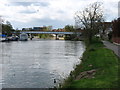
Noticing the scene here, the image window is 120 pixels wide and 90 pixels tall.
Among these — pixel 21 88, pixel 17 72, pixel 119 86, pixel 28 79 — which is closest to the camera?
pixel 119 86

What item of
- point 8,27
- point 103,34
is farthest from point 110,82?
point 8,27

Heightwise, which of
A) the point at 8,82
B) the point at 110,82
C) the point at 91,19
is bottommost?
the point at 8,82

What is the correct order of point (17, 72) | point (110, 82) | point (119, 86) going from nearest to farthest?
point (119, 86), point (110, 82), point (17, 72)

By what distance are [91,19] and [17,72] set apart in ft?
172

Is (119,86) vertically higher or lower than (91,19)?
lower

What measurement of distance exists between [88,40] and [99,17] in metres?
8.15

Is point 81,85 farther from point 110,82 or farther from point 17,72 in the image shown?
point 17,72

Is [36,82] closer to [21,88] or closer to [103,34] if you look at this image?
[21,88]

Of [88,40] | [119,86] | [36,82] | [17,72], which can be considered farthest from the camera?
[88,40]

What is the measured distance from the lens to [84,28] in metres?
73.0

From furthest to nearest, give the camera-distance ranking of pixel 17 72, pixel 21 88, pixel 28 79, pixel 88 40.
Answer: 1. pixel 88 40
2. pixel 17 72
3. pixel 28 79
4. pixel 21 88

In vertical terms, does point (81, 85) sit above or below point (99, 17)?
below

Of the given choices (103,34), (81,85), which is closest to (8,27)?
(103,34)

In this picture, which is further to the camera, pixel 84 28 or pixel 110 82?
pixel 84 28
